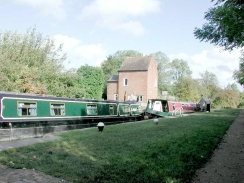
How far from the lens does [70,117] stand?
11.8m

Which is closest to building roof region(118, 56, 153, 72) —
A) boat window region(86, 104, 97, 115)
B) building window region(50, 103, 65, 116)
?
boat window region(86, 104, 97, 115)

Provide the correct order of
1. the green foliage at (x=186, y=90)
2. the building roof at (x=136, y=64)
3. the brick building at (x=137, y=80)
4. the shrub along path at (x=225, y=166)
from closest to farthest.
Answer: the shrub along path at (x=225, y=166) → the brick building at (x=137, y=80) → the building roof at (x=136, y=64) → the green foliage at (x=186, y=90)

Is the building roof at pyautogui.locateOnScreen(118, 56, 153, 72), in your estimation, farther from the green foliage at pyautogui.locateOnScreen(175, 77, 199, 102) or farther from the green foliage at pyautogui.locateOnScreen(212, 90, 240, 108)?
the green foliage at pyautogui.locateOnScreen(212, 90, 240, 108)

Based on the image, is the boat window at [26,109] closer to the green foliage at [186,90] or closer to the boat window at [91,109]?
the boat window at [91,109]

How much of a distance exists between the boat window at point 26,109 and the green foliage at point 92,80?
24.0 meters

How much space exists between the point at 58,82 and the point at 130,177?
16.3 m

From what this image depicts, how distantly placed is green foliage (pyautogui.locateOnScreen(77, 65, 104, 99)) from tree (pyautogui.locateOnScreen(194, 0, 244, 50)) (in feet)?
90.1

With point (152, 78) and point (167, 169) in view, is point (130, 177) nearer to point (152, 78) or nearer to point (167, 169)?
point (167, 169)

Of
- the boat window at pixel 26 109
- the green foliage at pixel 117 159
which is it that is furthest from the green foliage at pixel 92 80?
the green foliage at pixel 117 159

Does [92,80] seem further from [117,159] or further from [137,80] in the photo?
[117,159]

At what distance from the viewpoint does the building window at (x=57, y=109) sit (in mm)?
11039

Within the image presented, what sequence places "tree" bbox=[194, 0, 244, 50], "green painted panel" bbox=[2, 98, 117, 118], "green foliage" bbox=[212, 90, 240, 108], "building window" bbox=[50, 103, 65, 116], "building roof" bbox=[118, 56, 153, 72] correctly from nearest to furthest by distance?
"tree" bbox=[194, 0, 244, 50] < "green painted panel" bbox=[2, 98, 117, 118] < "building window" bbox=[50, 103, 65, 116] < "building roof" bbox=[118, 56, 153, 72] < "green foliage" bbox=[212, 90, 240, 108]

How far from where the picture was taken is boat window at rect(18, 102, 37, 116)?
9552 millimetres

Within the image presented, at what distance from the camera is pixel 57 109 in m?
11.3
